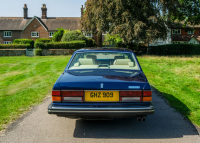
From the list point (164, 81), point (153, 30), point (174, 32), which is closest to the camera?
point (164, 81)

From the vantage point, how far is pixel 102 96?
171 inches

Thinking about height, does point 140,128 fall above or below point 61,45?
below

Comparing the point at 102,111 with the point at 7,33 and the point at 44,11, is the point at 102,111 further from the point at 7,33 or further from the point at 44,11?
the point at 44,11

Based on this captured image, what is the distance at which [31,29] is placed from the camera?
59438 millimetres

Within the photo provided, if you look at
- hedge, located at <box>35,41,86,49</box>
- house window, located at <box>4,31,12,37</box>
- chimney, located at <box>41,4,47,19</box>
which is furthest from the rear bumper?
chimney, located at <box>41,4,47,19</box>

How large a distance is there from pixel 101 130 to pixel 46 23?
2343 inches

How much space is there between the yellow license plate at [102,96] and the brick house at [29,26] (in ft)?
182

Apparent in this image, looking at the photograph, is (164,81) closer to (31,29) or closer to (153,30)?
(153,30)

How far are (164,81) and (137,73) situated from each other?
18.9 feet

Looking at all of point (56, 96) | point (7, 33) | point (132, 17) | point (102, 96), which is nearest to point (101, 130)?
point (102, 96)

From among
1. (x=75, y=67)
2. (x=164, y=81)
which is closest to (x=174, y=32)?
(x=164, y=81)

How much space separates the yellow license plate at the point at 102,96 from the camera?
4.34 m

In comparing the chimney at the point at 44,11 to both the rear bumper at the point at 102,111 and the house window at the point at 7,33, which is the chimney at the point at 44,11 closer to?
the house window at the point at 7,33

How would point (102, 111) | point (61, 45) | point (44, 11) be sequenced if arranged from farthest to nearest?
point (44, 11) < point (61, 45) < point (102, 111)
